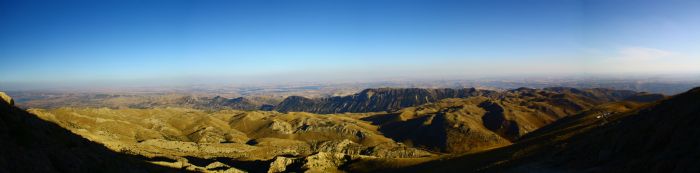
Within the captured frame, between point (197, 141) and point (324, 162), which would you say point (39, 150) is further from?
point (197, 141)

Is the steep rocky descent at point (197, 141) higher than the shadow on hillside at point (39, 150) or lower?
lower

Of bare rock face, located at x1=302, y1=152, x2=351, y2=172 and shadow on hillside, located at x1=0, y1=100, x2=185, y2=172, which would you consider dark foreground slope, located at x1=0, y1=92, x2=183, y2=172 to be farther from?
bare rock face, located at x1=302, y1=152, x2=351, y2=172

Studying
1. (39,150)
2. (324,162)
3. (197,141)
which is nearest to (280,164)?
(324,162)

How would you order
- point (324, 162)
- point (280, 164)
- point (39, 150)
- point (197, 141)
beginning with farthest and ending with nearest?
point (197, 141)
point (324, 162)
point (280, 164)
point (39, 150)

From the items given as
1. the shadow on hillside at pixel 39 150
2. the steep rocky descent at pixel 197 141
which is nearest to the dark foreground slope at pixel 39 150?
the shadow on hillside at pixel 39 150

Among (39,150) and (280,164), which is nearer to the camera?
(39,150)

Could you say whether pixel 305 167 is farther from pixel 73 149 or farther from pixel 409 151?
pixel 409 151

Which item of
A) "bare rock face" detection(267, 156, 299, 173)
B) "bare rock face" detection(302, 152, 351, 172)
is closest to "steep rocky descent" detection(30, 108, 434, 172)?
"bare rock face" detection(267, 156, 299, 173)

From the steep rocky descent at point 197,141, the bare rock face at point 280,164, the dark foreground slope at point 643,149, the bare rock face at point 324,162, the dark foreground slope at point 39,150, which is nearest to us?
the dark foreground slope at point 39,150

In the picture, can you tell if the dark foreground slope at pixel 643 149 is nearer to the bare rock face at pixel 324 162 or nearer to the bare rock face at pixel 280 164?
the bare rock face at pixel 324 162

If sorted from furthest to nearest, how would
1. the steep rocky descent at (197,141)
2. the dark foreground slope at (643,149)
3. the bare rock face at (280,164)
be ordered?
the steep rocky descent at (197,141) → the bare rock face at (280,164) → the dark foreground slope at (643,149)
